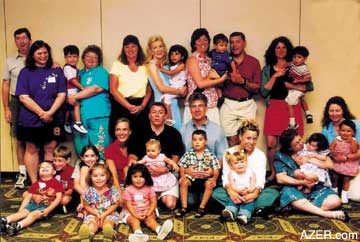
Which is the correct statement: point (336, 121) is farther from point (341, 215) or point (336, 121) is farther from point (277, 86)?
point (341, 215)

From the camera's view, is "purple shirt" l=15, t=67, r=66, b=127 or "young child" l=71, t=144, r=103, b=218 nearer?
"young child" l=71, t=144, r=103, b=218

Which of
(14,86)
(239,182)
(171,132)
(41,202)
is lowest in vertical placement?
(41,202)

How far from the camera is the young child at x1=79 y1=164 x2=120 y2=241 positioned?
3.46 meters

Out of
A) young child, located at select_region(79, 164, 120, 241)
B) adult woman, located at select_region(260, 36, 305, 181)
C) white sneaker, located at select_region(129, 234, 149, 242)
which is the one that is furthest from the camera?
adult woman, located at select_region(260, 36, 305, 181)

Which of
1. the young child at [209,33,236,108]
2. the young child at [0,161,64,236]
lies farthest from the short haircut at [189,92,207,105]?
the young child at [0,161,64,236]

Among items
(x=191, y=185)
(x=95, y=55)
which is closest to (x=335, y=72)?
(x=191, y=185)

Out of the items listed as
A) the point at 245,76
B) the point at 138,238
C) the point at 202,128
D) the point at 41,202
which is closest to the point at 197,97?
the point at 202,128

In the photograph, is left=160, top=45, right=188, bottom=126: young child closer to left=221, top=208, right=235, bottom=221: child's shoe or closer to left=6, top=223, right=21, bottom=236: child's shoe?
left=221, top=208, right=235, bottom=221: child's shoe

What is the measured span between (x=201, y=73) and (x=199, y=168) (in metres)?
0.83

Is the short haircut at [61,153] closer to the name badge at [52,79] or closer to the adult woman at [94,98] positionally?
the adult woman at [94,98]

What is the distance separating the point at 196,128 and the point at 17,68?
1606 mm

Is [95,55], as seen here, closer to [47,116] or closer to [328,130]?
[47,116]

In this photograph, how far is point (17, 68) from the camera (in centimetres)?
428

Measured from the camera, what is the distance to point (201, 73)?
4.16 meters
